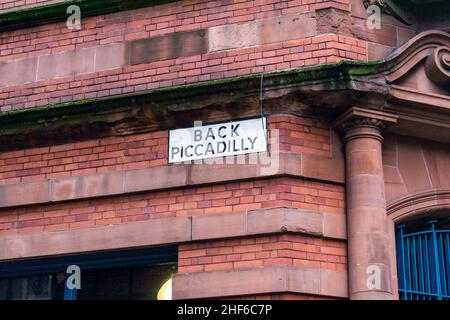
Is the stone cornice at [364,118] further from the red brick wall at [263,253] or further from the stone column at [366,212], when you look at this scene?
the red brick wall at [263,253]

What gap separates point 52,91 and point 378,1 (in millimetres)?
4029

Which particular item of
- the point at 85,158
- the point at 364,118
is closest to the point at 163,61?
the point at 85,158

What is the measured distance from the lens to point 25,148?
10.1m

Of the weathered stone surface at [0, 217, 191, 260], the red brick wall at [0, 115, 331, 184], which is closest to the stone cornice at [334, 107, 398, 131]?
the red brick wall at [0, 115, 331, 184]

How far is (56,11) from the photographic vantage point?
34.3 feet

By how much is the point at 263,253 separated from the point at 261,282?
1.04 ft

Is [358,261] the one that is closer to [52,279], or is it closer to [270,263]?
[270,263]

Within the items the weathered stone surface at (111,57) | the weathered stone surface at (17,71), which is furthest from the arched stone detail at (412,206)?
the weathered stone surface at (17,71)

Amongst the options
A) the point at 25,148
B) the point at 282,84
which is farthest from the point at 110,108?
the point at 282,84

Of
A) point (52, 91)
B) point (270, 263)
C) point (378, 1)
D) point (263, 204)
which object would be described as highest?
point (378, 1)

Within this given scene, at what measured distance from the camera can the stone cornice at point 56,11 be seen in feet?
33.7

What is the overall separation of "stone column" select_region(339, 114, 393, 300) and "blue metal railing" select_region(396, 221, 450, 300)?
675mm

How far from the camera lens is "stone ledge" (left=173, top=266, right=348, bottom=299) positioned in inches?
334

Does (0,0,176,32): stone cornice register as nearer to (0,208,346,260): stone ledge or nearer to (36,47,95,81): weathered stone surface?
(36,47,95,81): weathered stone surface
